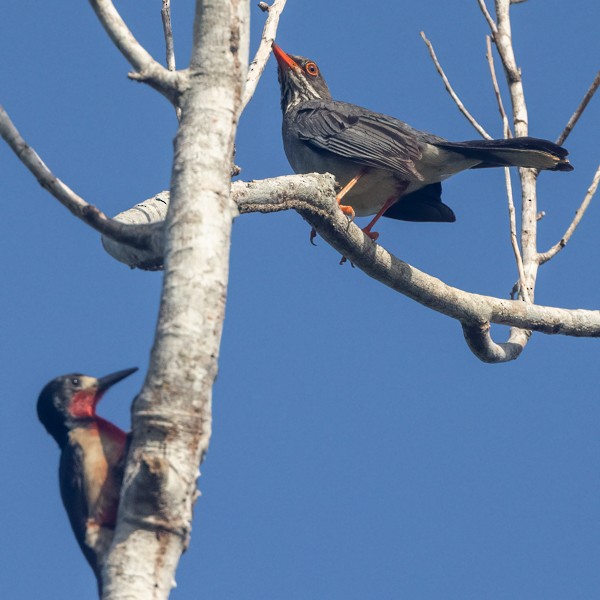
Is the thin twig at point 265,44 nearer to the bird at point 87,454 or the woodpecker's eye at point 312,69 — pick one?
the bird at point 87,454

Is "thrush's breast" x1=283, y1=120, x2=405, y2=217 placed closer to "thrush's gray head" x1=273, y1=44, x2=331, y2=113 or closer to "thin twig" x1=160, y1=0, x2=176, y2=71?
"thrush's gray head" x1=273, y1=44, x2=331, y2=113

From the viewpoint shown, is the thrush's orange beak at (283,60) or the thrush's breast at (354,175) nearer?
the thrush's breast at (354,175)

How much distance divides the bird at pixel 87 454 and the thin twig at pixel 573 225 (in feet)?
11.7

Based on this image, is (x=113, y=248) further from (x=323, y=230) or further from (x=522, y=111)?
(x=522, y=111)

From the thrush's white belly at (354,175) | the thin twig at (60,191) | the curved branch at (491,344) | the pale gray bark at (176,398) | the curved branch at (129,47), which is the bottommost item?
Result: the pale gray bark at (176,398)

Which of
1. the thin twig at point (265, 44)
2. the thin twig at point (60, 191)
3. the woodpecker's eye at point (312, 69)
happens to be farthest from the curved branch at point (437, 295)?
the woodpecker's eye at point (312, 69)

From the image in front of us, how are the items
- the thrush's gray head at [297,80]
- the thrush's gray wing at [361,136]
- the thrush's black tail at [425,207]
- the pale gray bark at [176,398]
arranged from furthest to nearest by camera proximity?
the thrush's gray head at [297,80]
the thrush's black tail at [425,207]
the thrush's gray wing at [361,136]
the pale gray bark at [176,398]

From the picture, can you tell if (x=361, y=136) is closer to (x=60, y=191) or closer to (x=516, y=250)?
(x=516, y=250)

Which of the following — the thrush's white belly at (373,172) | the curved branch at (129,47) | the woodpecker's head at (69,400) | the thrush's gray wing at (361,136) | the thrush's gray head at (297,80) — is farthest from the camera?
the thrush's gray head at (297,80)

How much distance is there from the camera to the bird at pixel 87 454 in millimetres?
4270

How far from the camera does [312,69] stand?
30.8 feet

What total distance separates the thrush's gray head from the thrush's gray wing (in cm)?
63

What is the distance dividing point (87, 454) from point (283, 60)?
575cm

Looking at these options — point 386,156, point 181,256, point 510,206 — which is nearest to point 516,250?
point 510,206
